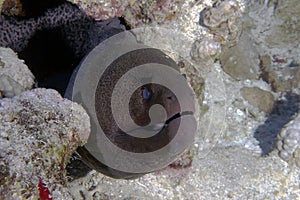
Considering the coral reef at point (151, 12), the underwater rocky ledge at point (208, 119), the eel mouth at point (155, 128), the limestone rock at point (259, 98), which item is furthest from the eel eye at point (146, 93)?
the limestone rock at point (259, 98)

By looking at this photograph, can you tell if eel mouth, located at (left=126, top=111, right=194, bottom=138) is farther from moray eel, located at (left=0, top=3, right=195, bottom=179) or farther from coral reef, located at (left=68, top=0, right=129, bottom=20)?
coral reef, located at (left=68, top=0, right=129, bottom=20)

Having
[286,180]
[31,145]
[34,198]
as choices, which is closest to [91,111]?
[31,145]

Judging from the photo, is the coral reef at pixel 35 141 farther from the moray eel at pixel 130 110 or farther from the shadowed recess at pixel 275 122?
the shadowed recess at pixel 275 122

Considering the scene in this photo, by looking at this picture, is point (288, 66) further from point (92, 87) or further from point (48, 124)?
point (48, 124)

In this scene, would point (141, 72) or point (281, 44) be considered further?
point (281, 44)

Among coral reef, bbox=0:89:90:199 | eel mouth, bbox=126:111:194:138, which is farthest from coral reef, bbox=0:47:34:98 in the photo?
eel mouth, bbox=126:111:194:138

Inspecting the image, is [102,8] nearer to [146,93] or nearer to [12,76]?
[146,93]

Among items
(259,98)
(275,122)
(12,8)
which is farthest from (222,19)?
(12,8)
